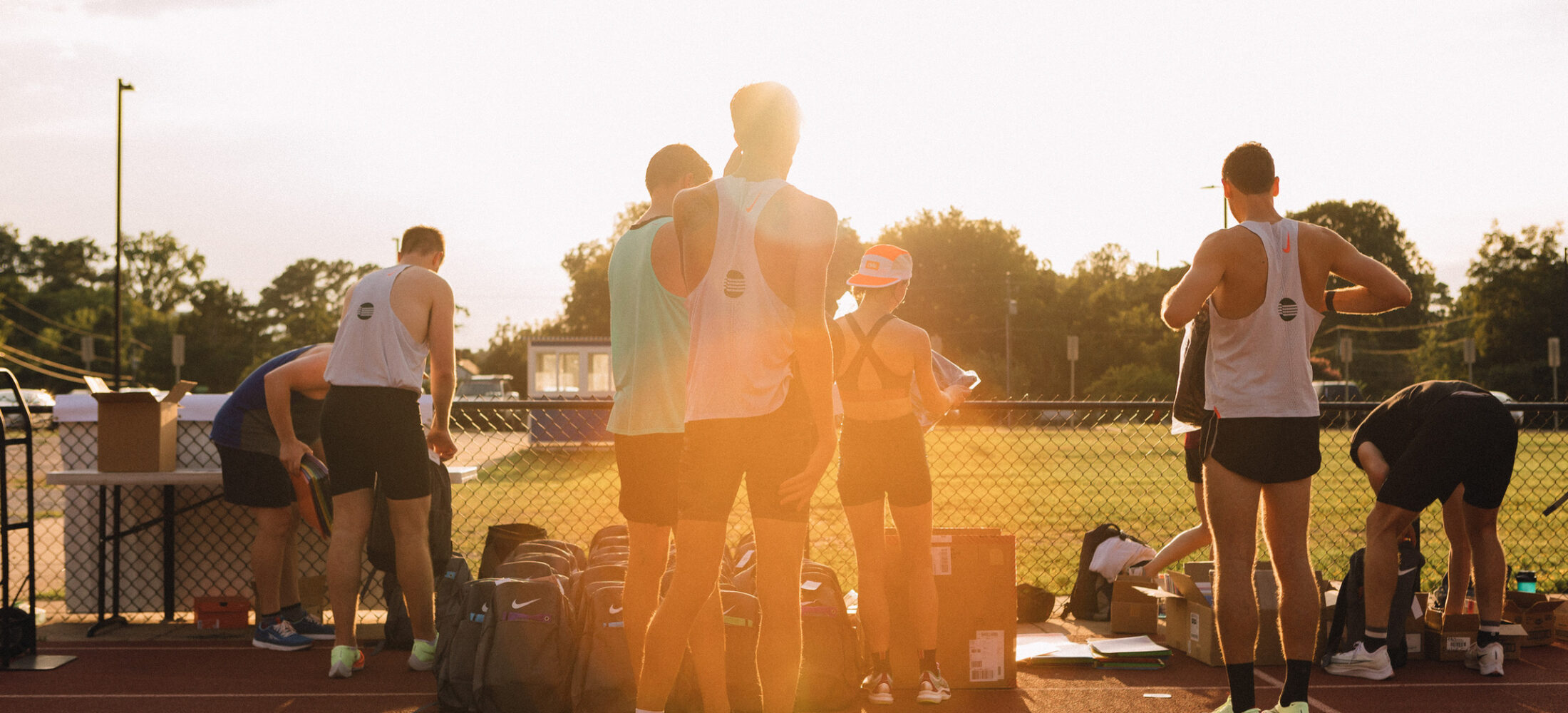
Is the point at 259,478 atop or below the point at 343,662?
atop

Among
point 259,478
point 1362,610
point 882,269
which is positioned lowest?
point 1362,610

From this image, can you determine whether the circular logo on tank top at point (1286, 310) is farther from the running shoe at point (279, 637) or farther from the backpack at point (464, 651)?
the running shoe at point (279, 637)

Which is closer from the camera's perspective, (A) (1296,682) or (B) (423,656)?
(A) (1296,682)

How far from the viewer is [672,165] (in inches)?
142

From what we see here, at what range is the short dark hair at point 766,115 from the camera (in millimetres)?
2932

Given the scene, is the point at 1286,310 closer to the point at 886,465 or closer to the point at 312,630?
the point at 886,465

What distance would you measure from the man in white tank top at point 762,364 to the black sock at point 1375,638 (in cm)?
331

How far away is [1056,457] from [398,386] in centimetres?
1793

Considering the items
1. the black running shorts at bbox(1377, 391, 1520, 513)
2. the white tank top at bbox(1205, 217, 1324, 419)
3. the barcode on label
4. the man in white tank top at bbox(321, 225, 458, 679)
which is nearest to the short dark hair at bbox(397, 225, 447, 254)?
the man in white tank top at bbox(321, 225, 458, 679)

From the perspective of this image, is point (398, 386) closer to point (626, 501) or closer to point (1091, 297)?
point (626, 501)

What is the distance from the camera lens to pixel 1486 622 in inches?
191

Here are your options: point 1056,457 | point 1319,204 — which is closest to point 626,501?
point 1056,457

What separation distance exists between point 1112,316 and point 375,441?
57.5m

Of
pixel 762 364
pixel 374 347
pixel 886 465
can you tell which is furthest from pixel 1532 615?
pixel 374 347
